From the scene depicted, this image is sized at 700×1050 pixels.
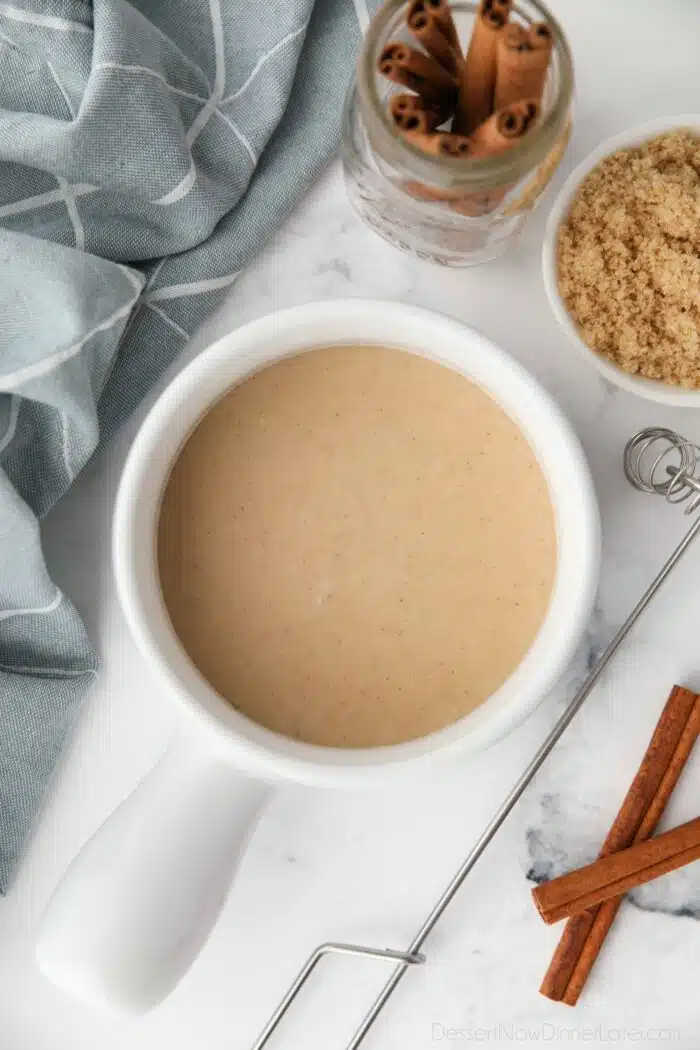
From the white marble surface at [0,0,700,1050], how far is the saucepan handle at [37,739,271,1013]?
0.46 ft

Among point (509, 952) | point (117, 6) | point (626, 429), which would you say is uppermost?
point (117, 6)

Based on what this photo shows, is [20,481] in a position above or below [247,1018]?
above

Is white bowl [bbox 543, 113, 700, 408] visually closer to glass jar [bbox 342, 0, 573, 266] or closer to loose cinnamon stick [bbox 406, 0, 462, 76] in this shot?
glass jar [bbox 342, 0, 573, 266]

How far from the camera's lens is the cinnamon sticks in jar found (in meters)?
0.74

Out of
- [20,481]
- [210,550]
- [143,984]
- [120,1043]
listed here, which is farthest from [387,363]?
[120,1043]

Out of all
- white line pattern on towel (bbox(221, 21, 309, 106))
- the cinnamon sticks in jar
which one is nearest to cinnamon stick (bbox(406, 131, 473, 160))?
the cinnamon sticks in jar

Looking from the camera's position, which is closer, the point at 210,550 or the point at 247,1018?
the point at 210,550

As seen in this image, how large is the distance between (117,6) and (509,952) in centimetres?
75

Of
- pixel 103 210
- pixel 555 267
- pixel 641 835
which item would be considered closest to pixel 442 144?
pixel 555 267

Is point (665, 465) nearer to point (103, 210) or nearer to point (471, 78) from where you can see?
point (471, 78)

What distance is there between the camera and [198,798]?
80 centimetres

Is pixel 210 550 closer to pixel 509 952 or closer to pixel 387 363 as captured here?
pixel 387 363

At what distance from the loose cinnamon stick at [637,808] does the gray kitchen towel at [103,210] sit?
1.33ft

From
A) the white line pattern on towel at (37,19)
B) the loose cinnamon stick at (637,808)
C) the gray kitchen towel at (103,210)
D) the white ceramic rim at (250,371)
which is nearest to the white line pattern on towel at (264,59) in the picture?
the gray kitchen towel at (103,210)
